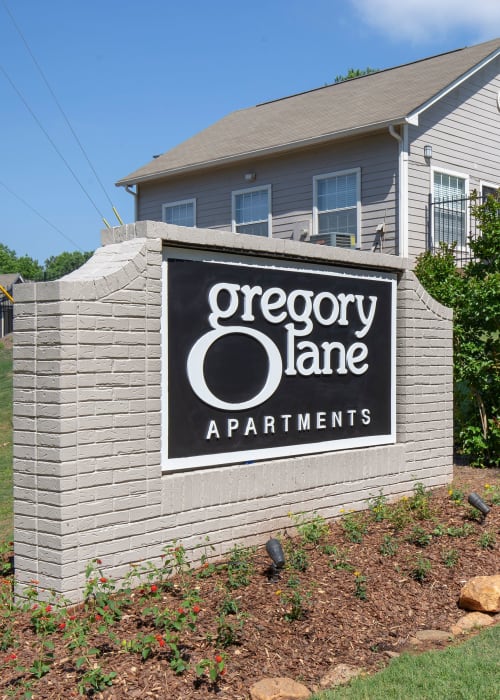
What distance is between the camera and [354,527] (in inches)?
273

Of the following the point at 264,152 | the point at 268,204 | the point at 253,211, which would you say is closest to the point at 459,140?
the point at 264,152

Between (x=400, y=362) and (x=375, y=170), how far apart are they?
7564mm

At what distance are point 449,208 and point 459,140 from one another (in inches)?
58.4

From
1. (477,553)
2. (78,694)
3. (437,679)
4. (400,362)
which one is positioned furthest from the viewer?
(400,362)

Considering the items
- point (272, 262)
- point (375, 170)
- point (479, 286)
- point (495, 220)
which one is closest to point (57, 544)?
point (272, 262)

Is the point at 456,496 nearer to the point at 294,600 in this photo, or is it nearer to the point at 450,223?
the point at 294,600

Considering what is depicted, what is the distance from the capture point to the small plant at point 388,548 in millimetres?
6352

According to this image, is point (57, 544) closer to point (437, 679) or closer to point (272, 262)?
point (437, 679)

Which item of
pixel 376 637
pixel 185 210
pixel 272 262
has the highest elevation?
pixel 185 210

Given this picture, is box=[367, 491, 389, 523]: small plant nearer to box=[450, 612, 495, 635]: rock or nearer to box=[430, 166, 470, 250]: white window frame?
box=[450, 612, 495, 635]: rock

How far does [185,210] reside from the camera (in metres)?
18.6

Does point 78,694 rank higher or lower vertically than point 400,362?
lower

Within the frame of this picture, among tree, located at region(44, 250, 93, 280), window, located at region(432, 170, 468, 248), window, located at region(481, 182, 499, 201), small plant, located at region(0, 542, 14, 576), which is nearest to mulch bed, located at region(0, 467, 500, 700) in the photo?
small plant, located at region(0, 542, 14, 576)

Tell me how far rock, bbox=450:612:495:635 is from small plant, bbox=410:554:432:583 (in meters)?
0.49
